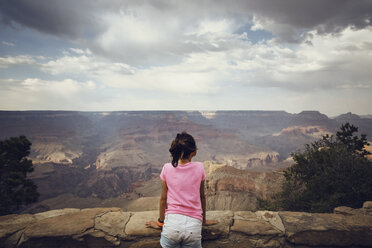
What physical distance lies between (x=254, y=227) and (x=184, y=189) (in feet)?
4.32

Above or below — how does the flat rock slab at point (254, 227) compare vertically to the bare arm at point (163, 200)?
below

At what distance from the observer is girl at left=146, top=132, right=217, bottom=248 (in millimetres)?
2021

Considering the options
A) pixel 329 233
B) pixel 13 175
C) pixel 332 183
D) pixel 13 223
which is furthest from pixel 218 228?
pixel 13 175

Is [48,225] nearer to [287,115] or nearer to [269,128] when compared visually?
[269,128]

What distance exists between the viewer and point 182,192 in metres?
2.21

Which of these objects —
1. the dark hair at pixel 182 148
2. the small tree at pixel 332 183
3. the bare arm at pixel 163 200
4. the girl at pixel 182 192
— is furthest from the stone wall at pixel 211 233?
the small tree at pixel 332 183

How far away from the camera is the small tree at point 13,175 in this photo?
16.0 m

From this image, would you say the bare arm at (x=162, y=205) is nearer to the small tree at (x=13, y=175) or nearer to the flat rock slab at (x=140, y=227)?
the flat rock slab at (x=140, y=227)

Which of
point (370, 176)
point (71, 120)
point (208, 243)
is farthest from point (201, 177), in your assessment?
point (71, 120)

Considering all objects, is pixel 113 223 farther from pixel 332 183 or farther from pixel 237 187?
pixel 237 187

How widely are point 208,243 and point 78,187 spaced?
67795mm

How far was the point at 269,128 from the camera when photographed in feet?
611

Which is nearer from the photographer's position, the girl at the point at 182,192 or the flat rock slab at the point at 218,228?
the girl at the point at 182,192

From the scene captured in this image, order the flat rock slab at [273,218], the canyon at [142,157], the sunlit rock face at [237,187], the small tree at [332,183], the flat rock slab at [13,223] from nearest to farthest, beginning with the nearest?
the flat rock slab at [13,223]
the flat rock slab at [273,218]
the small tree at [332,183]
the sunlit rock face at [237,187]
the canyon at [142,157]
